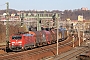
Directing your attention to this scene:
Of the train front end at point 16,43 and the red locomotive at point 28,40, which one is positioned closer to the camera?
the train front end at point 16,43

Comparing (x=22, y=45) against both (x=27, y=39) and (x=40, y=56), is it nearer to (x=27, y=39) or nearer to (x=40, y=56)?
(x=27, y=39)

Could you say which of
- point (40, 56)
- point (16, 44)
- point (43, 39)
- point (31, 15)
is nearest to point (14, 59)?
point (40, 56)

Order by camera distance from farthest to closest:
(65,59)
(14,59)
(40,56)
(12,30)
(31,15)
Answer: (12,30) < (31,15) < (40,56) < (65,59) < (14,59)

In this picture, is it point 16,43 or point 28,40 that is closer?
point 16,43

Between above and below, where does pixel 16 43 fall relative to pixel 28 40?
below

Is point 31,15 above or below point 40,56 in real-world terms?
above

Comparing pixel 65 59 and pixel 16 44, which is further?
pixel 16 44

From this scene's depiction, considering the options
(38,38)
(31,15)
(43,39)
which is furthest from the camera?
(31,15)

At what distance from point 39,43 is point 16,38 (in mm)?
11071

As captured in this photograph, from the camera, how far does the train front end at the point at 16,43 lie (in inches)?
1606

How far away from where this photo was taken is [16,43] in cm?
4081

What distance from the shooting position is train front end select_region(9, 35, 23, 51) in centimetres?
4078

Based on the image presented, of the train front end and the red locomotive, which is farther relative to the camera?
the red locomotive

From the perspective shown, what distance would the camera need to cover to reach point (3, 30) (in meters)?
77.9
